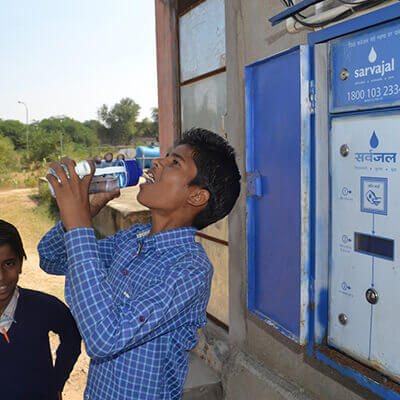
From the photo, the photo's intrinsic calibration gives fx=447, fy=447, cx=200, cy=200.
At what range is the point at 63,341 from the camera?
1.91 meters

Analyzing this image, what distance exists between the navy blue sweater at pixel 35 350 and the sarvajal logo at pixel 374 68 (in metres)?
1.52

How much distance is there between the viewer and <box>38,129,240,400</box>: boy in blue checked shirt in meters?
1.23

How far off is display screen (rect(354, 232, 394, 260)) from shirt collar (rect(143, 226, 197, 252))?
700mm

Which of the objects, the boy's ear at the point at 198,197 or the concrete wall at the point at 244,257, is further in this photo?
the concrete wall at the point at 244,257

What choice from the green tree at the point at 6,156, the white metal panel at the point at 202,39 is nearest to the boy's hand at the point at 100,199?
the white metal panel at the point at 202,39

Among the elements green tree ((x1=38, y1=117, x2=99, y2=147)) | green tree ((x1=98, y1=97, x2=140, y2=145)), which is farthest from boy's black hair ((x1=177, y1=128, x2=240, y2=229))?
green tree ((x1=98, y1=97, x2=140, y2=145))

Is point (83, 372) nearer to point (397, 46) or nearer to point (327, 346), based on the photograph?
point (327, 346)

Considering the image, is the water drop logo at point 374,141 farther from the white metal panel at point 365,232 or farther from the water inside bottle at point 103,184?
the water inside bottle at point 103,184

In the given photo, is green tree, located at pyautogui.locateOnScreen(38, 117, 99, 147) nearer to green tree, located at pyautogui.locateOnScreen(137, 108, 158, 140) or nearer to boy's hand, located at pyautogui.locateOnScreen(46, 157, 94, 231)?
green tree, located at pyautogui.locateOnScreen(137, 108, 158, 140)

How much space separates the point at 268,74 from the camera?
2.39 m

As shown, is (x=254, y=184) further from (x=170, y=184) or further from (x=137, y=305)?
(x=137, y=305)

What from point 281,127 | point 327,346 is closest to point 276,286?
point 327,346

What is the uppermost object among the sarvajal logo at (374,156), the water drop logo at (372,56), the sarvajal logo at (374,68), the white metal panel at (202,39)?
the white metal panel at (202,39)

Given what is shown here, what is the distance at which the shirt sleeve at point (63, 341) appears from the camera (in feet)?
A: 6.06
